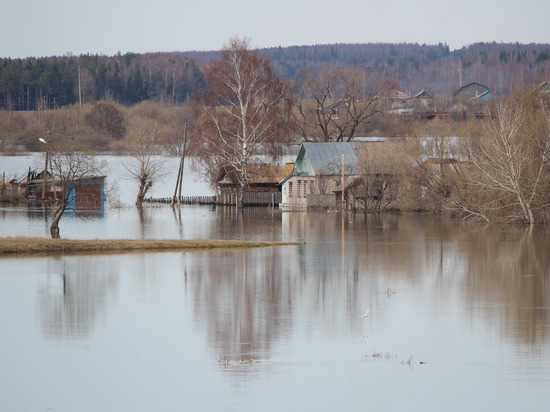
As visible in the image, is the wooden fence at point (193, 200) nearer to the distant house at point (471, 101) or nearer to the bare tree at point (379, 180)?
the bare tree at point (379, 180)

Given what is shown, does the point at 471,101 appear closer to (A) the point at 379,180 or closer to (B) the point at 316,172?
(B) the point at 316,172

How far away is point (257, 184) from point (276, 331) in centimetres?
4942

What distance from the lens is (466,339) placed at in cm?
1557

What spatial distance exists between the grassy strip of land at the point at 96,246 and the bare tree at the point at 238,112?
90.8 ft

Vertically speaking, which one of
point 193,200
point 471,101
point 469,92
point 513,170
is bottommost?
point 193,200

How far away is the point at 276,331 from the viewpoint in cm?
1600

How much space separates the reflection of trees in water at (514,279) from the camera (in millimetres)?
16781

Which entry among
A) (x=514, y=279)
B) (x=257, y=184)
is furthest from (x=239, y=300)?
(x=257, y=184)

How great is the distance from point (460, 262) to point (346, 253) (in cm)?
413

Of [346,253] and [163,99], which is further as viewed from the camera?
[163,99]

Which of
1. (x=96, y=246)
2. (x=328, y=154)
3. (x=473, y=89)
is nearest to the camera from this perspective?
(x=96, y=246)

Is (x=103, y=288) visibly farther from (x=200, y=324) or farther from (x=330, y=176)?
(x=330, y=176)

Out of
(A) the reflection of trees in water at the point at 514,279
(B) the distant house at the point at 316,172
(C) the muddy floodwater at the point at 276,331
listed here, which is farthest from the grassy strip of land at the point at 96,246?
(B) the distant house at the point at 316,172

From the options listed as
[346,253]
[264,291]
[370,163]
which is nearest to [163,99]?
[370,163]
